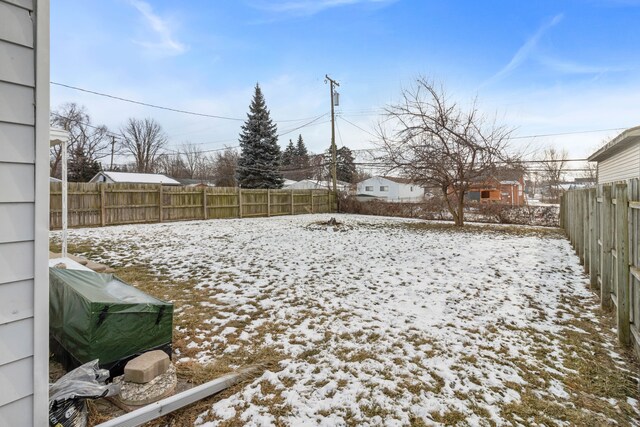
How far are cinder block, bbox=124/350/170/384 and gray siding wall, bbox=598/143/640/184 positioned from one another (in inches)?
386

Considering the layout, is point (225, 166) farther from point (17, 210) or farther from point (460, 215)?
point (17, 210)

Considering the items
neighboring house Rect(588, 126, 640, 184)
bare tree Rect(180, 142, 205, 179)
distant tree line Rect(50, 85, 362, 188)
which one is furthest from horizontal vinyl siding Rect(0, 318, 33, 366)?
bare tree Rect(180, 142, 205, 179)

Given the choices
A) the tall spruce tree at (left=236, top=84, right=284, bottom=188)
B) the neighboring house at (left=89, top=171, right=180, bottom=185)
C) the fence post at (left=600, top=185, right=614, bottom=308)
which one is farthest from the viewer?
the neighboring house at (left=89, top=171, right=180, bottom=185)

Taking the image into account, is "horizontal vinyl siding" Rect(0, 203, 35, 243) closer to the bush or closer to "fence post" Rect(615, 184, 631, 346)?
"fence post" Rect(615, 184, 631, 346)

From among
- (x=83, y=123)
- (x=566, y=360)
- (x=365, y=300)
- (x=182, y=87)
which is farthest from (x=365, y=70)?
(x=83, y=123)

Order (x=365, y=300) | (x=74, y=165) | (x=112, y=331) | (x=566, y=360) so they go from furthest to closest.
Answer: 1. (x=74, y=165)
2. (x=365, y=300)
3. (x=566, y=360)
4. (x=112, y=331)

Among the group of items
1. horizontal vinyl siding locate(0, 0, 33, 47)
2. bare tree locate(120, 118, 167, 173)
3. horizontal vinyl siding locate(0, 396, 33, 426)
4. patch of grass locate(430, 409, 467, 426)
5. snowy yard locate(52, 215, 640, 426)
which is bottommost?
patch of grass locate(430, 409, 467, 426)

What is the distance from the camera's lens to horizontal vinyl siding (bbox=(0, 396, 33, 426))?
1310 millimetres

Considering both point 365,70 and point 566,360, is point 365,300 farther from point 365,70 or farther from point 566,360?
point 365,70

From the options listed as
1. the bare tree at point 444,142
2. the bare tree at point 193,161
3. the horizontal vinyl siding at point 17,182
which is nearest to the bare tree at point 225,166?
the bare tree at point 193,161

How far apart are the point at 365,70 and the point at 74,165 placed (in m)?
29.1

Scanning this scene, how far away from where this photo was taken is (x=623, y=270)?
111 inches

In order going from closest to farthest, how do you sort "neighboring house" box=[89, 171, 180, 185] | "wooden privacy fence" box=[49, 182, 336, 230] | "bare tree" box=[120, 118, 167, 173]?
"wooden privacy fence" box=[49, 182, 336, 230] → "neighboring house" box=[89, 171, 180, 185] → "bare tree" box=[120, 118, 167, 173]

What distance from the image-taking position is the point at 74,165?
28469mm
